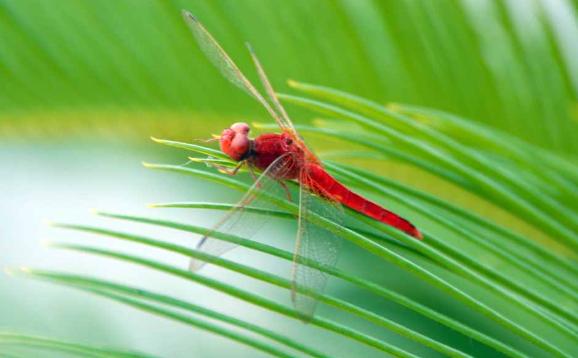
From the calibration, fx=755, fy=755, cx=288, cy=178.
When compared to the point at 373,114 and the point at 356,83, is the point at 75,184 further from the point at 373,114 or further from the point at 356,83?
the point at 373,114

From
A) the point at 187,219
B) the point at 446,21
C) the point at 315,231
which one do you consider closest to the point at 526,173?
the point at 315,231

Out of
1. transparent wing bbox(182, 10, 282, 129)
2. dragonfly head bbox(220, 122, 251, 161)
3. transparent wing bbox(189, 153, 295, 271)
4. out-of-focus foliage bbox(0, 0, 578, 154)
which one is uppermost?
out-of-focus foliage bbox(0, 0, 578, 154)

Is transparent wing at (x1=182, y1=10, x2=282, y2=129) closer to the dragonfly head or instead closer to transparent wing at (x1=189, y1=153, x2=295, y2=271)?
the dragonfly head

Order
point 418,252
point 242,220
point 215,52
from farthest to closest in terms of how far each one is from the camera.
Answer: point 215,52, point 242,220, point 418,252

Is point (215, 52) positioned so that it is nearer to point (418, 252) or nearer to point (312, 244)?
point (312, 244)

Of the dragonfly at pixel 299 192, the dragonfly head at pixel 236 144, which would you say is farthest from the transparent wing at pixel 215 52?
the dragonfly head at pixel 236 144

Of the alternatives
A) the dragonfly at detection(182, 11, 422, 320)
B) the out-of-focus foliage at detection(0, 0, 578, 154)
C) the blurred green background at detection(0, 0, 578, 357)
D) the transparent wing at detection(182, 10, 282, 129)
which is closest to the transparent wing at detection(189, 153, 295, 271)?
the dragonfly at detection(182, 11, 422, 320)

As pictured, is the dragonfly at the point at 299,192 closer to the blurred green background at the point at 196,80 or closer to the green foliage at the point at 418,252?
the green foliage at the point at 418,252

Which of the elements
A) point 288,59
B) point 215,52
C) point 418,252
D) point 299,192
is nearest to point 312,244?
point 299,192
